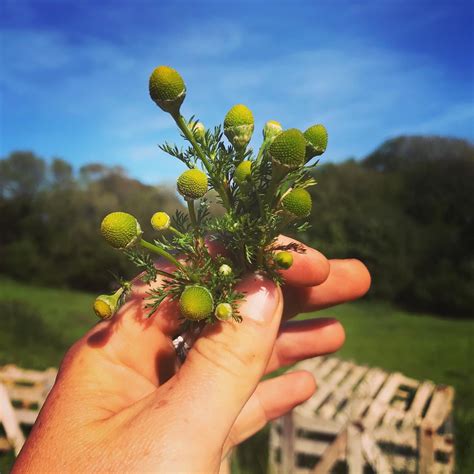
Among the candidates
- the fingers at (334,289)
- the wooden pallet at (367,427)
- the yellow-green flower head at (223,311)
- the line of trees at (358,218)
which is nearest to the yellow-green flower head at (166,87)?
the yellow-green flower head at (223,311)

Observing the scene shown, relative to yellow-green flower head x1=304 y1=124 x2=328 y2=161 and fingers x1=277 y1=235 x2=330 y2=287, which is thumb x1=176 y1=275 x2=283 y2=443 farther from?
yellow-green flower head x1=304 y1=124 x2=328 y2=161

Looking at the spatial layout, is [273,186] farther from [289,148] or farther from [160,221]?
[160,221]

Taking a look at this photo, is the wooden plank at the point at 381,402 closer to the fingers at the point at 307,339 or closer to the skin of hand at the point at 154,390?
the fingers at the point at 307,339

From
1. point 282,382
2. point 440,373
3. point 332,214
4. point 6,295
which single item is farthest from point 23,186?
point 282,382

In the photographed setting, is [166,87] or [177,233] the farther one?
[177,233]

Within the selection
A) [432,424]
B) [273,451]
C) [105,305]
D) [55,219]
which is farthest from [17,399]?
[55,219]

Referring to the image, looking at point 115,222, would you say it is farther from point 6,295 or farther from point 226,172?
point 6,295
